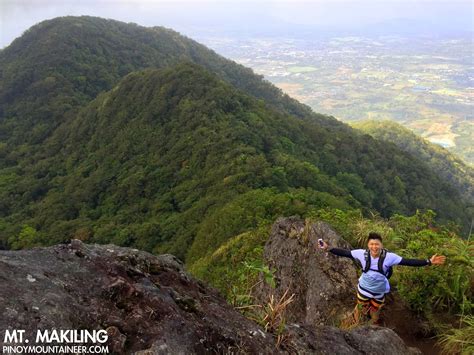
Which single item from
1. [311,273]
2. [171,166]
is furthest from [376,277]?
[171,166]

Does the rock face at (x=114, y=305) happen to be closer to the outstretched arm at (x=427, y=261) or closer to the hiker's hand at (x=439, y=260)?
the outstretched arm at (x=427, y=261)

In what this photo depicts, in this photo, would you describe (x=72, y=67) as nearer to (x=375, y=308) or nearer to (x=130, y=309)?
(x=375, y=308)

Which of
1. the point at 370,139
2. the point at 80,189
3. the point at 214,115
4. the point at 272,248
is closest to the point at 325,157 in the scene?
the point at 214,115

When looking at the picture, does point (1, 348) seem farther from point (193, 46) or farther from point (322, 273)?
point (193, 46)

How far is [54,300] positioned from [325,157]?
5131cm

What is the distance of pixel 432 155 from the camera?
357 ft

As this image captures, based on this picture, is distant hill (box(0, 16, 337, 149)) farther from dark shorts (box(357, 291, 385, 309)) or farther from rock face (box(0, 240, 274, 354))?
dark shorts (box(357, 291, 385, 309))

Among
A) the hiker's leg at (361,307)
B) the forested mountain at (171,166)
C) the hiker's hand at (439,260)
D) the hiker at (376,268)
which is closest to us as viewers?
the hiker's hand at (439,260)

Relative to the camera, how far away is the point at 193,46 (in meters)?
131

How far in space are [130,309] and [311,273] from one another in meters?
6.05

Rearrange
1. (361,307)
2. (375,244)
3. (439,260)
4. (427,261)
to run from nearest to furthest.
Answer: (439,260), (427,261), (375,244), (361,307)

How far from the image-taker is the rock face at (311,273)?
27.3 ft

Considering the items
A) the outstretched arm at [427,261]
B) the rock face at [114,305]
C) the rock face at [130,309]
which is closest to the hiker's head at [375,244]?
the outstretched arm at [427,261]

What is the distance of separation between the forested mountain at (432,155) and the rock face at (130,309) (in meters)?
103
